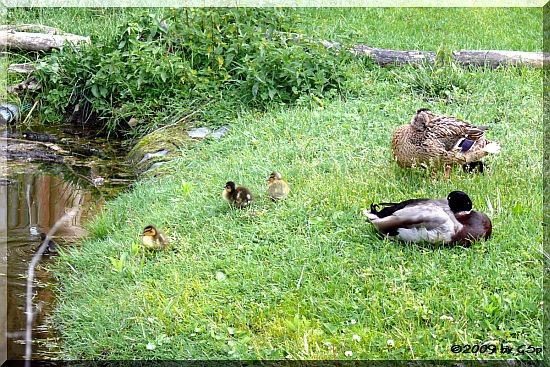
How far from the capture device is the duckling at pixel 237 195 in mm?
5910

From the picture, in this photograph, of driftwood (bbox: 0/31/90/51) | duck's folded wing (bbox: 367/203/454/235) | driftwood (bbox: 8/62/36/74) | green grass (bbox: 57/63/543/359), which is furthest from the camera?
driftwood (bbox: 0/31/90/51)

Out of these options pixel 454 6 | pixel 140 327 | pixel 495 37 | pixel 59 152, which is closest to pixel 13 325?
pixel 140 327

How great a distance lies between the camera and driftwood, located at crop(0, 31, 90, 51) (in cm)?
1027

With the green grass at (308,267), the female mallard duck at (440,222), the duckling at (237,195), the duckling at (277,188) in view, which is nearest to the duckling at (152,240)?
the green grass at (308,267)

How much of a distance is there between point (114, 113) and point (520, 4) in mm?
5524

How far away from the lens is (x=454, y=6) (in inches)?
448

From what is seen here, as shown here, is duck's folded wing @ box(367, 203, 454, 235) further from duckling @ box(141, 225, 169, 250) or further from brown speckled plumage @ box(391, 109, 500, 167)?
duckling @ box(141, 225, 169, 250)

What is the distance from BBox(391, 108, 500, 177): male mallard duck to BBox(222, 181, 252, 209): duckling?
3.54 ft

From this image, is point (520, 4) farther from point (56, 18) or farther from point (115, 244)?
point (115, 244)

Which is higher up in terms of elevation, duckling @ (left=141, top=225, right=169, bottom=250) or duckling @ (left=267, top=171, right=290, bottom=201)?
duckling @ (left=267, top=171, right=290, bottom=201)

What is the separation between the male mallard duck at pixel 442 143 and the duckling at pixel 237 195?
1.08 metres

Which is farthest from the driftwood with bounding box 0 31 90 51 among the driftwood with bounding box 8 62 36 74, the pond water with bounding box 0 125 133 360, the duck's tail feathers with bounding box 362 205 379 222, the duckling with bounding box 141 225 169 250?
the duck's tail feathers with bounding box 362 205 379 222

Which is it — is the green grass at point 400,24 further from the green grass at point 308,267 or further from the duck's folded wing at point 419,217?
the duck's folded wing at point 419,217

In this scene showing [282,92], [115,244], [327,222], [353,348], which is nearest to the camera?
[353,348]
